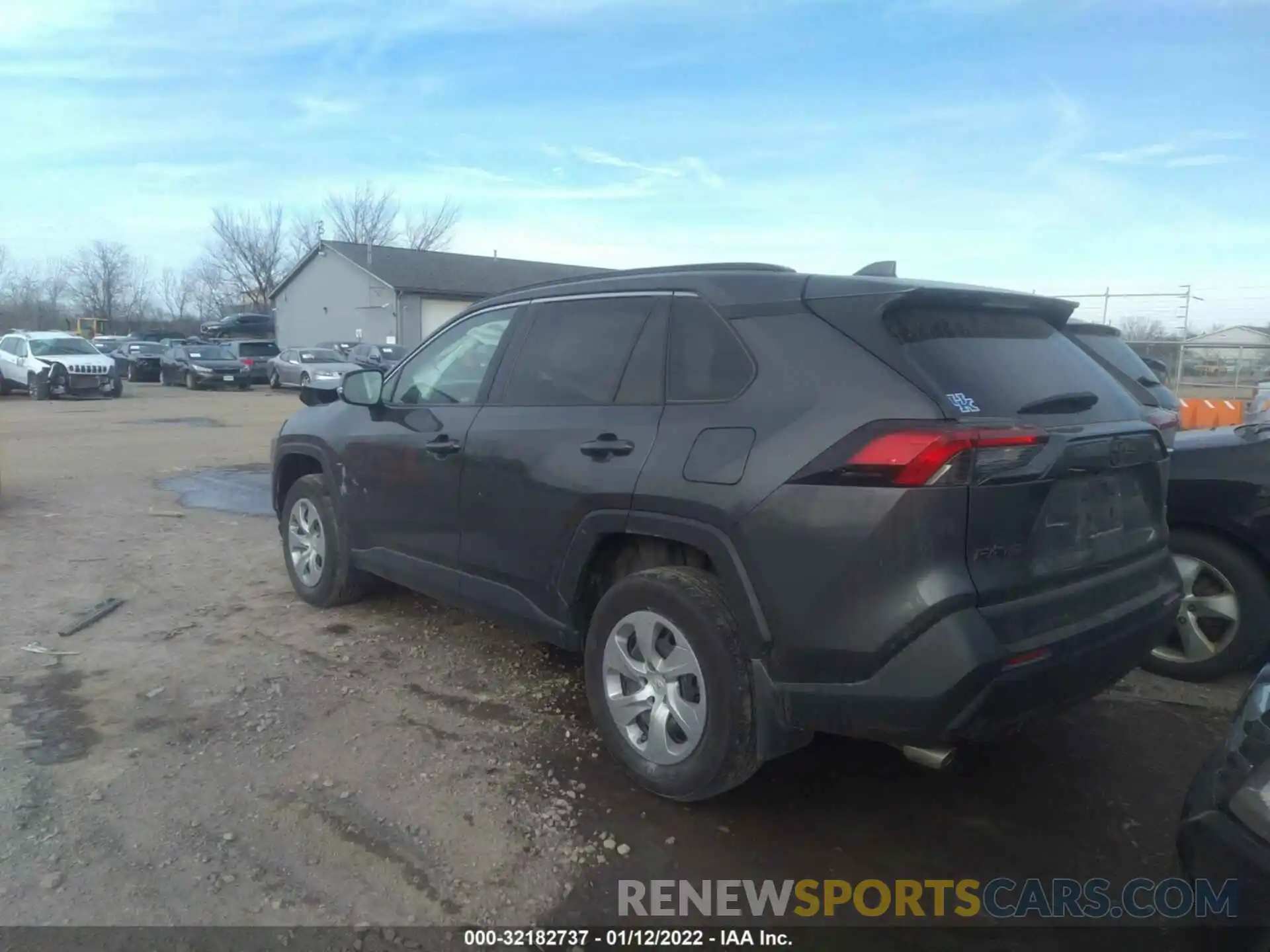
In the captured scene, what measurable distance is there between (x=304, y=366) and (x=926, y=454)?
1107 inches

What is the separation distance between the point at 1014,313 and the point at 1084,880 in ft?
6.23

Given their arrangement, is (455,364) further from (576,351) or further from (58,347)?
(58,347)

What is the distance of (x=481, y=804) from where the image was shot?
11.2 ft

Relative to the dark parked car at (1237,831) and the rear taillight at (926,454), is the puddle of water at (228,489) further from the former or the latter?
the dark parked car at (1237,831)

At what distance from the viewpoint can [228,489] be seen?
10.2 meters

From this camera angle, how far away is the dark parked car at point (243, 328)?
1951 inches

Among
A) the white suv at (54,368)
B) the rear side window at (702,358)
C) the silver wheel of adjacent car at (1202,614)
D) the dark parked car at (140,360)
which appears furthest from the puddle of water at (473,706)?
the dark parked car at (140,360)

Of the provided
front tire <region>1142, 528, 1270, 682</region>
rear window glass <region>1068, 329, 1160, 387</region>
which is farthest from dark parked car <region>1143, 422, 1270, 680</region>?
rear window glass <region>1068, 329, 1160, 387</region>

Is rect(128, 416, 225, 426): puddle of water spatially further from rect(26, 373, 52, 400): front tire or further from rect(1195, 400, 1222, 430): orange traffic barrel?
rect(1195, 400, 1222, 430): orange traffic barrel

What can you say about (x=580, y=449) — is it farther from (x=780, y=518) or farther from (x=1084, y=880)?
(x=1084, y=880)

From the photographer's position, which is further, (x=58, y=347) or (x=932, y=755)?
(x=58, y=347)

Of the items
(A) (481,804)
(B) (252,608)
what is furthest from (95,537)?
(A) (481,804)

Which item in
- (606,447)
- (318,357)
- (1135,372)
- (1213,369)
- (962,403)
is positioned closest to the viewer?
(962,403)

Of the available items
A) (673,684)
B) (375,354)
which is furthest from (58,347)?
(673,684)
